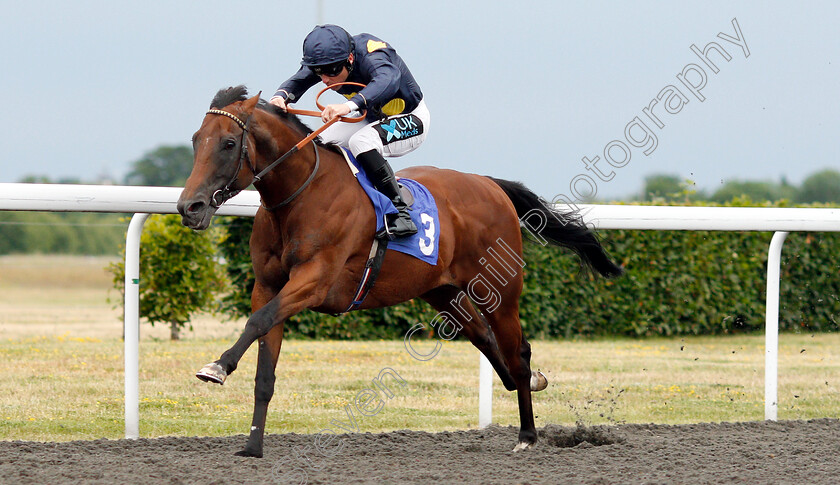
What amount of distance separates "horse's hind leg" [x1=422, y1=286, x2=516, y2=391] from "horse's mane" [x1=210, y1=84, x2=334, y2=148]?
103 centimetres

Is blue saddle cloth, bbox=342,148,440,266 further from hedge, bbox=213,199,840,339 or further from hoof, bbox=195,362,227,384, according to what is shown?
Answer: hedge, bbox=213,199,840,339

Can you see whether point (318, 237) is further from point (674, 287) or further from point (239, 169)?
point (674, 287)

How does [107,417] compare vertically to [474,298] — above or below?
below

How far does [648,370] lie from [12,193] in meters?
5.54

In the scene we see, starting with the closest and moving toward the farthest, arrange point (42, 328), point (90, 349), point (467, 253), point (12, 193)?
point (12, 193) < point (467, 253) < point (90, 349) < point (42, 328)

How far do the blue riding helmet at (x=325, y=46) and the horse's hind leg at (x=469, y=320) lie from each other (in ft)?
4.32

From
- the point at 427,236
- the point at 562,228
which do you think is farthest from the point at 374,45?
the point at 562,228

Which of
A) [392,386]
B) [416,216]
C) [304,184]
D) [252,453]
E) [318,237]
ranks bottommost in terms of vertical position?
[392,386]

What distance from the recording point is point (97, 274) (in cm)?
2034

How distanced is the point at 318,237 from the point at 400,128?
89 centimetres

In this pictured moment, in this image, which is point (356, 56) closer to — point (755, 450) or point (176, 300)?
point (755, 450)

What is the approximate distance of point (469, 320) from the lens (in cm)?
461

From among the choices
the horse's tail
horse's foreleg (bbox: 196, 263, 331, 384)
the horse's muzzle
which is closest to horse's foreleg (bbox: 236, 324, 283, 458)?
horse's foreleg (bbox: 196, 263, 331, 384)

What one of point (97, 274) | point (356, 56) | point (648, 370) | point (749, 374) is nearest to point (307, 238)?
point (356, 56)
